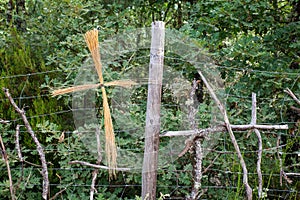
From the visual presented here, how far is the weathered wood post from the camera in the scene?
2080 millimetres

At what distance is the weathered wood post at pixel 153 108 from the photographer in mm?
2080

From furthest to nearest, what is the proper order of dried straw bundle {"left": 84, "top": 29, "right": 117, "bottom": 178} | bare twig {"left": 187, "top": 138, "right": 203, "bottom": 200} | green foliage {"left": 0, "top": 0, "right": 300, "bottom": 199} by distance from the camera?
green foliage {"left": 0, "top": 0, "right": 300, "bottom": 199}, bare twig {"left": 187, "top": 138, "right": 203, "bottom": 200}, dried straw bundle {"left": 84, "top": 29, "right": 117, "bottom": 178}

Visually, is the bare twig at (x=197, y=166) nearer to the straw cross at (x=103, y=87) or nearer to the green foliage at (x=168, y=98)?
the green foliage at (x=168, y=98)

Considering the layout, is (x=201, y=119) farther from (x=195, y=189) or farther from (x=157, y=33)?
(x=157, y=33)

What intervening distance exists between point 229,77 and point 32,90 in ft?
5.09

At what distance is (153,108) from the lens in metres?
2.12

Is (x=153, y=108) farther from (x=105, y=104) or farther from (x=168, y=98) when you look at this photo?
(x=168, y=98)

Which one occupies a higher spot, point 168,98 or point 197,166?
point 168,98

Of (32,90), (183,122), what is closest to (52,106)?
(32,90)

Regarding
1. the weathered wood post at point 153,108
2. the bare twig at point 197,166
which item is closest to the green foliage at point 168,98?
the bare twig at point 197,166

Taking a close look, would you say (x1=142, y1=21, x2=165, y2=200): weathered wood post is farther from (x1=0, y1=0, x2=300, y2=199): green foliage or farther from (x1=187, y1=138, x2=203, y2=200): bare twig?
(x1=0, y1=0, x2=300, y2=199): green foliage

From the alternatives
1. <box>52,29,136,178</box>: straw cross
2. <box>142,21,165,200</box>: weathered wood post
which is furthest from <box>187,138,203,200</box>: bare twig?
<box>52,29,136,178</box>: straw cross

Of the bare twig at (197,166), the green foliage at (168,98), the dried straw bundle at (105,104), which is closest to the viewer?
the dried straw bundle at (105,104)

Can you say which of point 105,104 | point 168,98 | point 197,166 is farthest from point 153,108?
point 168,98
